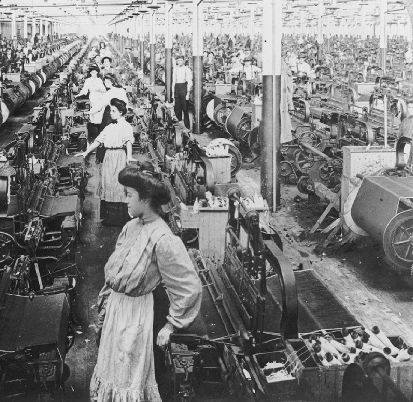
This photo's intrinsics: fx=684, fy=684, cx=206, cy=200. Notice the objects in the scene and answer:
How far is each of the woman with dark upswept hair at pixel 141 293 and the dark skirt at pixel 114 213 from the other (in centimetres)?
468

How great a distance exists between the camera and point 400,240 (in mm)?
5914

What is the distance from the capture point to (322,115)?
1371 centimetres

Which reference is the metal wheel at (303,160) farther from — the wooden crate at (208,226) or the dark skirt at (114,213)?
the wooden crate at (208,226)

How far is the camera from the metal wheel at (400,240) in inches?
231

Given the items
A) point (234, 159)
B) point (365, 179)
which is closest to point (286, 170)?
point (234, 159)

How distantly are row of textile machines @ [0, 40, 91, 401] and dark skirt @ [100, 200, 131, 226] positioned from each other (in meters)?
0.48

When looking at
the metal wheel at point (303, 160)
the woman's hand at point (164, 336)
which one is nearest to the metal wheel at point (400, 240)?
the woman's hand at point (164, 336)

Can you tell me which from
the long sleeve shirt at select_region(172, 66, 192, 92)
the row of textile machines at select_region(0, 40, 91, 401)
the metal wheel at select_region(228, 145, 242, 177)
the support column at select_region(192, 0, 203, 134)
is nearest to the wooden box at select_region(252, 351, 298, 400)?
the row of textile machines at select_region(0, 40, 91, 401)

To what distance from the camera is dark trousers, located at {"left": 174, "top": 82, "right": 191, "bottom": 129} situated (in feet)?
Result: 51.6

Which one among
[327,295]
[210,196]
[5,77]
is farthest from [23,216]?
[5,77]

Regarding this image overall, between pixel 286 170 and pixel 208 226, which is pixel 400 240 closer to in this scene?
pixel 208 226

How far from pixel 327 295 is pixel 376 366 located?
1692 millimetres

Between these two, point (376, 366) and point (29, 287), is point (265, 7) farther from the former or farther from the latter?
point (376, 366)

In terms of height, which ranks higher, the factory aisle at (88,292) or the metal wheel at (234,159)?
the metal wheel at (234,159)
